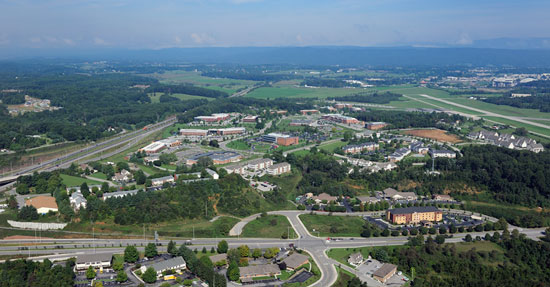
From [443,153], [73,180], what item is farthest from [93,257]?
[443,153]

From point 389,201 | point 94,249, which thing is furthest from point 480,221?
point 94,249

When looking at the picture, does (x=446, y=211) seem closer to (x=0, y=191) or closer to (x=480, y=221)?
(x=480, y=221)

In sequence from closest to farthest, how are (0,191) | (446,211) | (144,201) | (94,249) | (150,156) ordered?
1. (94,249)
2. (144,201)
3. (446,211)
4. (0,191)
5. (150,156)

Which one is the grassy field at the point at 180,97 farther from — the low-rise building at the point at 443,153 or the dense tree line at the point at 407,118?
the low-rise building at the point at 443,153

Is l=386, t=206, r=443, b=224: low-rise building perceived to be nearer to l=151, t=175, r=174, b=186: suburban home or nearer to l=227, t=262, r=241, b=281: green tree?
l=227, t=262, r=241, b=281: green tree

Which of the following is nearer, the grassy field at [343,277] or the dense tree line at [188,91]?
the grassy field at [343,277]

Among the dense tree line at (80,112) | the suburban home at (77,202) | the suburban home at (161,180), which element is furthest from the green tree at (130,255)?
the dense tree line at (80,112)
